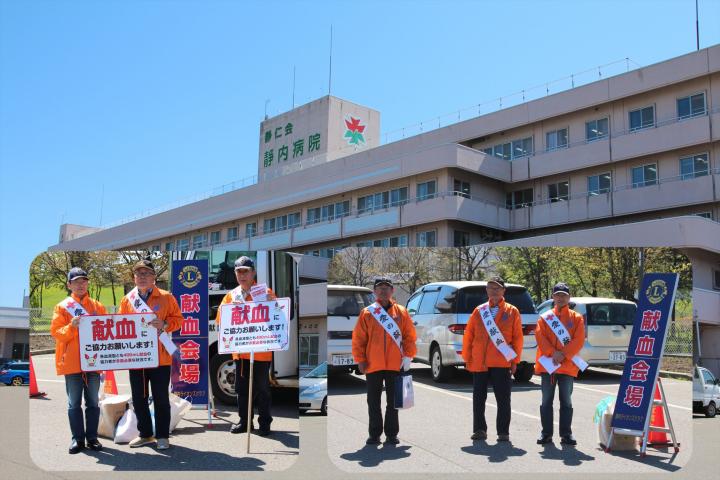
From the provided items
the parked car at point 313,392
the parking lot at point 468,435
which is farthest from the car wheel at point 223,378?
the parking lot at point 468,435

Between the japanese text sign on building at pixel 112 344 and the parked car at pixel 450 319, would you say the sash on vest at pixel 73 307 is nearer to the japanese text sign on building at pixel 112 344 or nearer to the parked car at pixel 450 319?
the japanese text sign on building at pixel 112 344

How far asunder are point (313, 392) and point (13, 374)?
27.0m

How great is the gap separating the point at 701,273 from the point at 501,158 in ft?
45.3

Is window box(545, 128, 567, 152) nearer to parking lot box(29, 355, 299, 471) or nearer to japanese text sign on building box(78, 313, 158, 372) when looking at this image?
parking lot box(29, 355, 299, 471)

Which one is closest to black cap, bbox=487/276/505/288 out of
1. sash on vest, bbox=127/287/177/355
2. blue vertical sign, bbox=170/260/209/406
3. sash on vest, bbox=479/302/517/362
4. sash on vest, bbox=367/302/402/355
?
sash on vest, bbox=479/302/517/362

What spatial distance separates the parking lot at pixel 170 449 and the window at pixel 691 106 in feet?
94.3

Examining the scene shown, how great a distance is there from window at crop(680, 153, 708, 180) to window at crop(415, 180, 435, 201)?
1133cm

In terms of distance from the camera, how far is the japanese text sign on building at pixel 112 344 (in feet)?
23.1

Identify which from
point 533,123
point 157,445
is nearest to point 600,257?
point 157,445

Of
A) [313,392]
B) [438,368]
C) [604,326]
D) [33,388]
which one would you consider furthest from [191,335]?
[604,326]

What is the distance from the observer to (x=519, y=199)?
36875 mm

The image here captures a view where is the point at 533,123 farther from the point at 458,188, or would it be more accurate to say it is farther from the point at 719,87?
the point at 719,87

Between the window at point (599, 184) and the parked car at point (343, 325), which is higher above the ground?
the window at point (599, 184)

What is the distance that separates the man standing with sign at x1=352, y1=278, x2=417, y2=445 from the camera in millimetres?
7336
